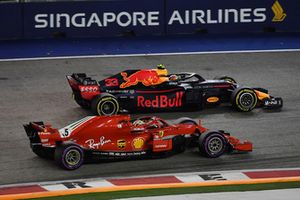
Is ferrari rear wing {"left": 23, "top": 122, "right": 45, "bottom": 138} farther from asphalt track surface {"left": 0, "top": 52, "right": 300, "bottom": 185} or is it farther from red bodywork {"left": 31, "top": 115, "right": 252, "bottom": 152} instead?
asphalt track surface {"left": 0, "top": 52, "right": 300, "bottom": 185}

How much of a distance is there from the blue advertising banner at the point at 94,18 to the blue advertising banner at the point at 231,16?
57cm

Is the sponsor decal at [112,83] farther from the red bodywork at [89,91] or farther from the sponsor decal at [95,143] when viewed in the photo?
the sponsor decal at [95,143]

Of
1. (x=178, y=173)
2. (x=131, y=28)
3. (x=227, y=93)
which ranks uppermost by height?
(x=131, y=28)

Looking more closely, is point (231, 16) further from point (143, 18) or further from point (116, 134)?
point (116, 134)

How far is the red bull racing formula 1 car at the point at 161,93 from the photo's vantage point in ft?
75.6

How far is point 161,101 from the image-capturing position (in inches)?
914

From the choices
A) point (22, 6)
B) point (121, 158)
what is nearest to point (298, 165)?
point (121, 158)

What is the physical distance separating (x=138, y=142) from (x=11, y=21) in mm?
11412

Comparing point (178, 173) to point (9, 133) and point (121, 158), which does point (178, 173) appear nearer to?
point (121, 158)

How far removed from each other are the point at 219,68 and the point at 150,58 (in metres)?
2.36

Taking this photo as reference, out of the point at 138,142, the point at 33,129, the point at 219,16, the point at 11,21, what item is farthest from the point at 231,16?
the point at 33,129

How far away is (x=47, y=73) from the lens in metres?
27.1

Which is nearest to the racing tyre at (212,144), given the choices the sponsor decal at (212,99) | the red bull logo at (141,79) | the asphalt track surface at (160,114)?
the asphalt track surface at (160,114)

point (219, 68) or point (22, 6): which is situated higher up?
point (22, 6)
